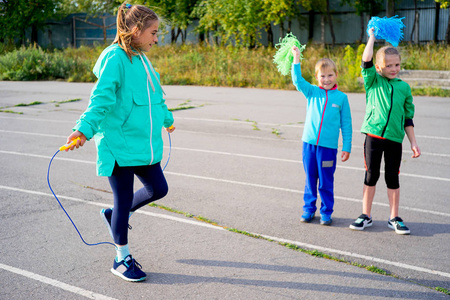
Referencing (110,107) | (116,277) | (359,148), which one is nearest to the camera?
(110,107)

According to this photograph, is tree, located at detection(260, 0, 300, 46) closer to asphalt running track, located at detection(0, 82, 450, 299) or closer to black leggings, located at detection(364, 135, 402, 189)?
asphalt running track, located at detection(0, 82, 450, 299)

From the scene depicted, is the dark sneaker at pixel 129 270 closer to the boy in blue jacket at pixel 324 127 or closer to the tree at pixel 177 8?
the boy in blue jacket at pixel 324 127

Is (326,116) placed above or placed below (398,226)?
above

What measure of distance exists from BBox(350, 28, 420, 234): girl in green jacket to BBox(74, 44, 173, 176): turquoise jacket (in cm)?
221

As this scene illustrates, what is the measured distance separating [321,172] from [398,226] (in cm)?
91

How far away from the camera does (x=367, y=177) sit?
5.20m

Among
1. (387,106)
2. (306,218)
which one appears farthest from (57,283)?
(387,106)

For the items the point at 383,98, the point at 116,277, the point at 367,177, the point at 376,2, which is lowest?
the point at 116,277

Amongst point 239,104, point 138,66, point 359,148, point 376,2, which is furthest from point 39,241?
point 376,2

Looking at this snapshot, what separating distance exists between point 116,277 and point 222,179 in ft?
11.0

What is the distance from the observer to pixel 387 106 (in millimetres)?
4988

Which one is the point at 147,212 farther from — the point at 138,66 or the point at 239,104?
the point at 239,104

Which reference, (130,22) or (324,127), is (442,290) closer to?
(324,127)

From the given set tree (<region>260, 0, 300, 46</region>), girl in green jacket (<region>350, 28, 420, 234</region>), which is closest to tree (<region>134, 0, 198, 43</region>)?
tree (<region>260, 0, 300, 46</region>)
